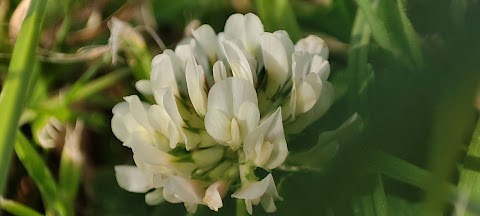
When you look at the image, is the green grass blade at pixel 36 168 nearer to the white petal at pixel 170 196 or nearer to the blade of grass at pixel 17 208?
the blade of grass at pixel 17 208

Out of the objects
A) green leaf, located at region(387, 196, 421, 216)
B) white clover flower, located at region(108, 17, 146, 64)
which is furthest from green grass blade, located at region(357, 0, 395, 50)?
white clover flower, located at region(108, 17, 146, 64)

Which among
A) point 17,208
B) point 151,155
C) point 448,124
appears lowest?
point 17,208

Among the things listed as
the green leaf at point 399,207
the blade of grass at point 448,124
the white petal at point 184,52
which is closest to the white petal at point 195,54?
the white petal at point 184,52

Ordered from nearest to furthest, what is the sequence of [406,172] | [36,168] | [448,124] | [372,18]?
[448,124], [406,172], [372,18], [36,168]

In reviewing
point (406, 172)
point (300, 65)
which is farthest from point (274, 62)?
point (406, 172)

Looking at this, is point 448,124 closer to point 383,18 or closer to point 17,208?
point 383,18

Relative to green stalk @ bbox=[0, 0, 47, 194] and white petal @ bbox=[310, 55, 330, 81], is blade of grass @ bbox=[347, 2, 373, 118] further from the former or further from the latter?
green stalk @ bbox=[0, 0, 47, 194]
